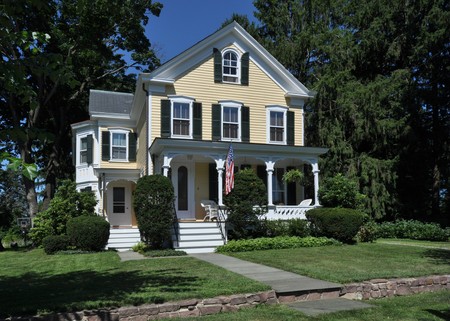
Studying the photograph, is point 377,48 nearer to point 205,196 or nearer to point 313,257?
point 205,196

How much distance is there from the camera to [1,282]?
31.0ft

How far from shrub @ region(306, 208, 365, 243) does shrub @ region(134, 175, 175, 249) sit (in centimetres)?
594

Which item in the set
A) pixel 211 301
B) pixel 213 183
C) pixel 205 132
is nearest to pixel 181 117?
pixel 205 132

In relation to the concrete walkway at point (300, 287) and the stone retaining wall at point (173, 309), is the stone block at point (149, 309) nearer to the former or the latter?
the stone retaining wall at point (173, 309)

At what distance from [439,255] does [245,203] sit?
6581 mm

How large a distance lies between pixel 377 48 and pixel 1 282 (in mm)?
24696

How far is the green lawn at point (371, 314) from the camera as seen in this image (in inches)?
253

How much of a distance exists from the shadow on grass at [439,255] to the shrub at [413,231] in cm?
654

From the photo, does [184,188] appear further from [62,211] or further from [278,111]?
[278,111]

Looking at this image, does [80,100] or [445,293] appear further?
[80,100]

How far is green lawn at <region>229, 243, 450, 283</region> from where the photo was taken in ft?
30.4

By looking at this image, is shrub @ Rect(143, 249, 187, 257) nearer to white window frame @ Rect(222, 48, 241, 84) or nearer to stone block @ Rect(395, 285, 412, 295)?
stone block @ Rect(395, 285, 412, 295)

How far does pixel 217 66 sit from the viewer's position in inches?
778

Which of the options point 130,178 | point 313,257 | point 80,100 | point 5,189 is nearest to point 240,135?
point 130,178
